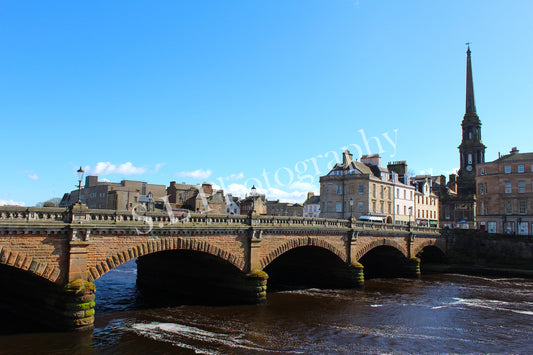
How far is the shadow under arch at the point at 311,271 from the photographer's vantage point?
37.8 metres

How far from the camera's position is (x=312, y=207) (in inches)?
4380

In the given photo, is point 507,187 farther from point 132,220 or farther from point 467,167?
point 132,220

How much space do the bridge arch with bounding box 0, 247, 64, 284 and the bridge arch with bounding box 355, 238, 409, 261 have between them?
1072 inches

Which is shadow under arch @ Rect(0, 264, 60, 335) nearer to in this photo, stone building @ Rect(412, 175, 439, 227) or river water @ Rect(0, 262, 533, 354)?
river water @ Rect(0, 262, 533, 354)

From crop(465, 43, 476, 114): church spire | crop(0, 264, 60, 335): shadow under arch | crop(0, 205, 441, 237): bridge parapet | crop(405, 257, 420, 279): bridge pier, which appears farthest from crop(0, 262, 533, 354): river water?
crop(465, 43, 476, 114): church spire

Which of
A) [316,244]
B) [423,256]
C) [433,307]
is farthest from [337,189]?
[433,307]

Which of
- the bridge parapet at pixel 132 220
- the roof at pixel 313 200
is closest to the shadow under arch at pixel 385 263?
the bridge parapet at pixel 132 220

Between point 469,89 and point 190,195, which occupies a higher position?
point 469,89

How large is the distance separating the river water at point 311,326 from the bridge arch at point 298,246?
3.21 metres

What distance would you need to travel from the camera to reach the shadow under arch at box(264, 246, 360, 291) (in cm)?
3778

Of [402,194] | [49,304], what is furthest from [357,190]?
[49,304]

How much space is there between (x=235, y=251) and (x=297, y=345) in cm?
911

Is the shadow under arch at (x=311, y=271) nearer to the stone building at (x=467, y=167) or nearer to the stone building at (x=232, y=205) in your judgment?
the stone building at (x=467, y=167)

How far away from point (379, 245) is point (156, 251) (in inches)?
1079
